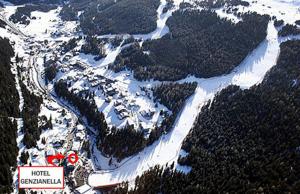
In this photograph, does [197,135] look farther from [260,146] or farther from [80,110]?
[80,110]

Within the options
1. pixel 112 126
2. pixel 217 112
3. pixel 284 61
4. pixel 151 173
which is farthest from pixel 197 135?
pixel 284 61

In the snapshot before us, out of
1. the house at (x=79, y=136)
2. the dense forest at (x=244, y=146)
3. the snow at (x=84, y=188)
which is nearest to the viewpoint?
the dense forest at (x=244, y=146)

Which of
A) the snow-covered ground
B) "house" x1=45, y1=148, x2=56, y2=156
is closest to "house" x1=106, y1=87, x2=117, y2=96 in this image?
the snow-covered ground

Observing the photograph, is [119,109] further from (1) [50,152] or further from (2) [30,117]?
(2) [30,117]

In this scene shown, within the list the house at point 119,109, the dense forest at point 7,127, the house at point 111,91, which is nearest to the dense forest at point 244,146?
the house at point 119,109

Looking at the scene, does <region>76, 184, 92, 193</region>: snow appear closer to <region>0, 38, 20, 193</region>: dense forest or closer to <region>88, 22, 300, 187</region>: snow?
<region>88, 22, 300, 187</region>: snow

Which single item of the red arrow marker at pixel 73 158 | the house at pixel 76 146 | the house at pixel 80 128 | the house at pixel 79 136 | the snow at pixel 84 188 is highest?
the house at pixel 80 128

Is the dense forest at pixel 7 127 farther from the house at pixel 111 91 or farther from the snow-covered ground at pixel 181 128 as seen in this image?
the house at pixel 111 91
